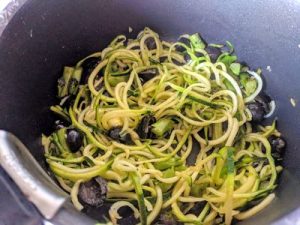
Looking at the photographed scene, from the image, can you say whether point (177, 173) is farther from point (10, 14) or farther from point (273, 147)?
point (10, 14)

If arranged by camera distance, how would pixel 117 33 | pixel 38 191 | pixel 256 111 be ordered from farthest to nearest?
pixel 117 33, pixel 256 111, pixel 38 191

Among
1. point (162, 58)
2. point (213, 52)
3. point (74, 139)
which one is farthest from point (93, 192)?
point (213, 52)

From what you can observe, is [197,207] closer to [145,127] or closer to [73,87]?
[145,127]

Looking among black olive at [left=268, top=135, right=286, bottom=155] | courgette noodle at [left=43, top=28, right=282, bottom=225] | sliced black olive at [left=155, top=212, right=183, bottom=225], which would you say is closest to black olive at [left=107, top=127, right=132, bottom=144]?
courgette noodle at [left=43, top=28, right=282, bottom=225]

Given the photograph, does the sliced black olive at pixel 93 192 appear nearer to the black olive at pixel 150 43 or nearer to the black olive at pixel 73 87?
the black olive at pixel 73 87

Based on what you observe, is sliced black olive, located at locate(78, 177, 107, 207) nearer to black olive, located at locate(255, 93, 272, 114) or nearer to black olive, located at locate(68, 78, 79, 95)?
black olive, located at locate(68, 78, 79, 95)
